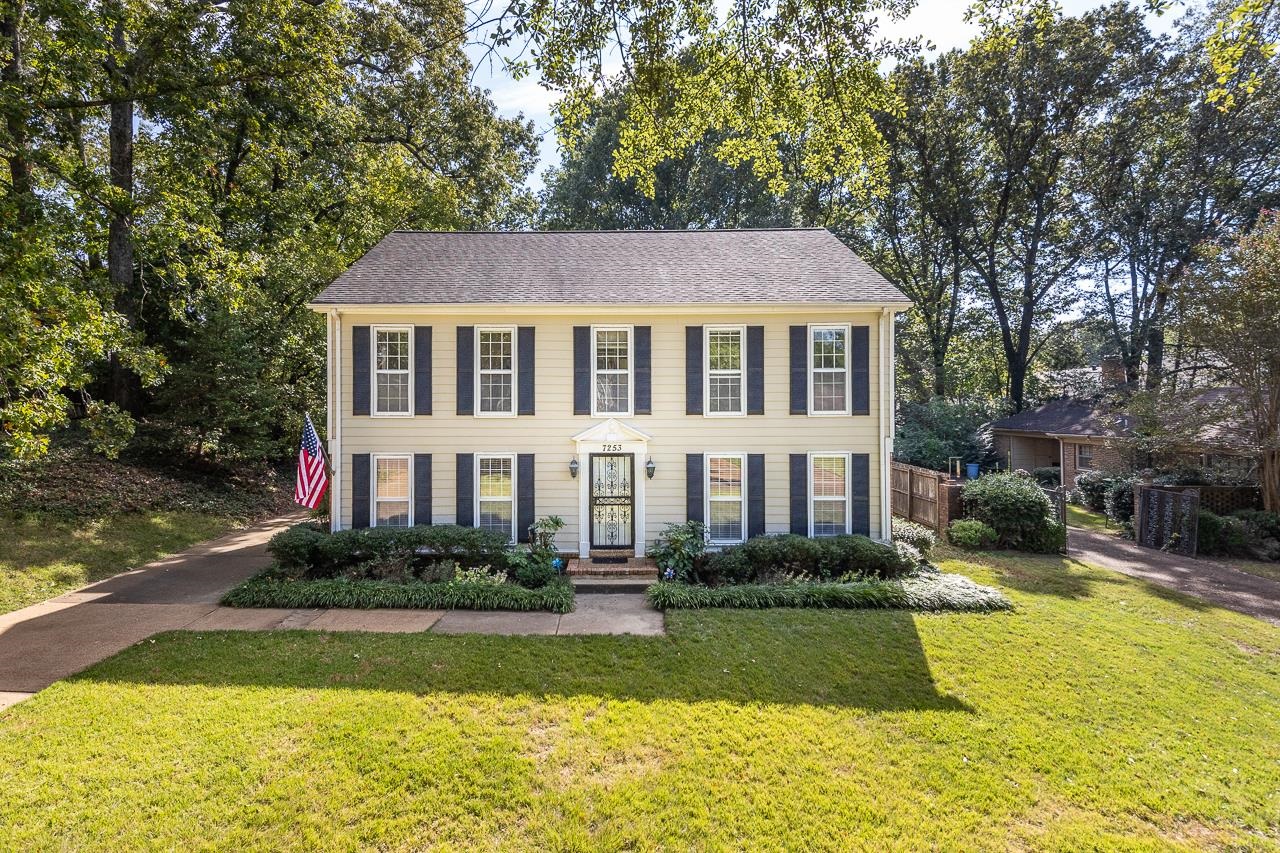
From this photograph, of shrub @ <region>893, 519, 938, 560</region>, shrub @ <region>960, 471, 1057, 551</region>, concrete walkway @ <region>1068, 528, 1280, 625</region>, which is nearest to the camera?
concrete walkway @ <region>1068, 528, 1280, 625</region>

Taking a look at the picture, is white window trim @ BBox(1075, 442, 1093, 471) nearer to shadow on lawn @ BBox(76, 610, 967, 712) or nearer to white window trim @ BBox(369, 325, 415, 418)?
shadow on lawn @ BBox(76, 610, 967, 712)

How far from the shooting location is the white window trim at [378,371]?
9961mm

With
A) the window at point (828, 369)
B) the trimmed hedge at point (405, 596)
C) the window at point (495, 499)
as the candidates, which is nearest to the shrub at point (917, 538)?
the window at point (828, 369)

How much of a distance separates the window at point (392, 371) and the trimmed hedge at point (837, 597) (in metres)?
6.29

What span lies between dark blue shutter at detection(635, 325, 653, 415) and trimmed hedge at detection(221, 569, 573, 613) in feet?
12.6

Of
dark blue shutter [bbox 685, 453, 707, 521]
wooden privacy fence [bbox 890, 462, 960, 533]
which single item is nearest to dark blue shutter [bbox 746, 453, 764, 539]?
dark blue shutter [bbox 685, 453, 707, 521]

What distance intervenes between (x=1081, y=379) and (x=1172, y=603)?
727 inches

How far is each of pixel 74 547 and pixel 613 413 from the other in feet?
36.6

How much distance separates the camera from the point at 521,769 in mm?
4305

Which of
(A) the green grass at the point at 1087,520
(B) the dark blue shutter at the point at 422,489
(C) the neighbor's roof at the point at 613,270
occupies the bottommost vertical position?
(A) the green grass at the point at 1087,520

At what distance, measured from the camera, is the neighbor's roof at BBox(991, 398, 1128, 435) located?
1830 centimetres

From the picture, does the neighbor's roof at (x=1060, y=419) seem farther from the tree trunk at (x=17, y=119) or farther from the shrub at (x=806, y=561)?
the tree trunk at (x=17, y=119)

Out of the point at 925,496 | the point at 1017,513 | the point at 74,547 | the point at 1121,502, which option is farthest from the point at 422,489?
the point at 1121,502

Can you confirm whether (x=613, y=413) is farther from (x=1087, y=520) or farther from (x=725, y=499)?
(x=1087, y=520)
